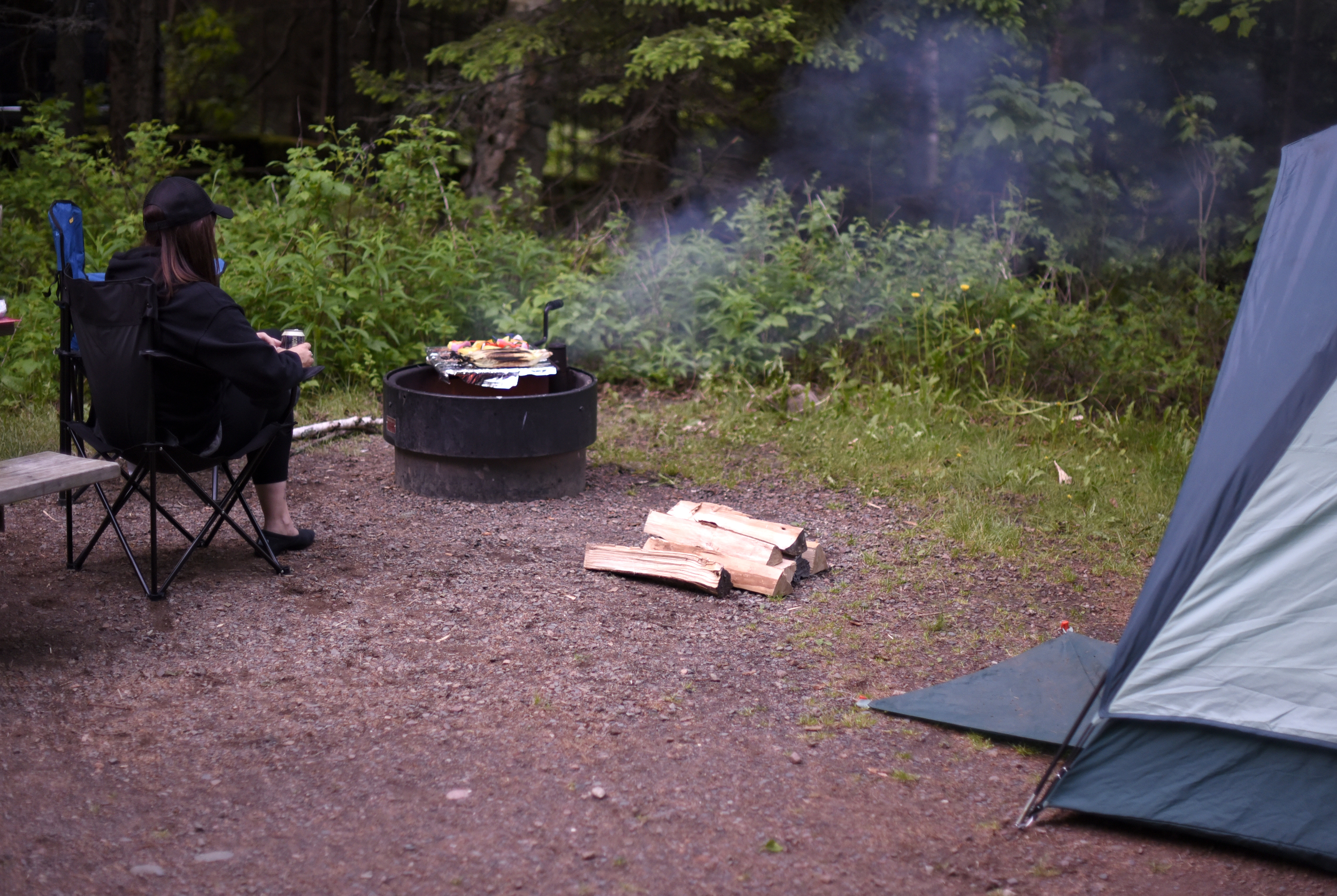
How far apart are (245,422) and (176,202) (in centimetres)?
77

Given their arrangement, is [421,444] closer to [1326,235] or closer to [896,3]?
[1326,235]

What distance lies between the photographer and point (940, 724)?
3131mm

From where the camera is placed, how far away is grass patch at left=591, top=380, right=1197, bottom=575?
193 inches

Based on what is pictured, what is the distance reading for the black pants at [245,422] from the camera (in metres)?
3.87

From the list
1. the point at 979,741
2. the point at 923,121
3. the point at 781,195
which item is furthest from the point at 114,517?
the point at 923,121

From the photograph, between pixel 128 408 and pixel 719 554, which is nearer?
pixel 128 408

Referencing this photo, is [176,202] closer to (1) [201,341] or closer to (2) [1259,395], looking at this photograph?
(1) [201,341]

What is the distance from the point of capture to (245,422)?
3.91m

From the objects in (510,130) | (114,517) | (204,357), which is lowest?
(114,517)

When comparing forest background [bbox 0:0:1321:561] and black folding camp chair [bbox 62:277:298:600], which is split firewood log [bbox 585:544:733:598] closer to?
black folding camp chair [bbox 62:277:298:600]

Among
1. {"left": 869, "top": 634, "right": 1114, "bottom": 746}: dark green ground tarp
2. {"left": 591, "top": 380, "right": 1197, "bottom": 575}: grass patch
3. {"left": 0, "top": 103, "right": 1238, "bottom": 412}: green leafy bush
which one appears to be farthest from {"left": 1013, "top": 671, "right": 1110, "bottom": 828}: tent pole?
{"left": 0, "top": 103, "right": 1238, "bottom": 412}: green leafy bush

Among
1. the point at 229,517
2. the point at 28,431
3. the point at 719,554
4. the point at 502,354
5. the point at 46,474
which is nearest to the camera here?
the point at 46,474

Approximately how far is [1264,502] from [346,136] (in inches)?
264

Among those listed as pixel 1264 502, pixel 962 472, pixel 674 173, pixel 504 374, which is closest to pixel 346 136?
pixel 674 173
